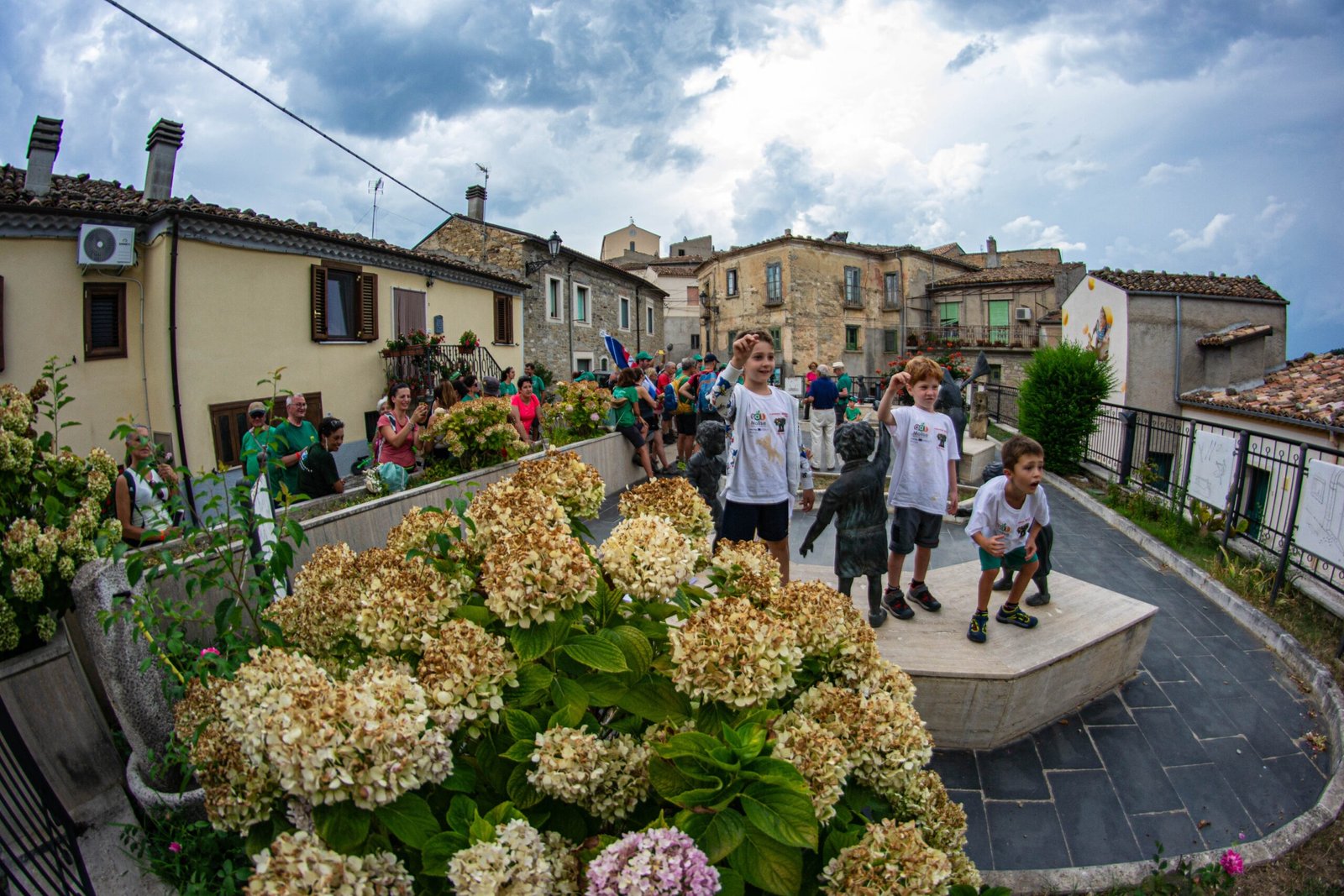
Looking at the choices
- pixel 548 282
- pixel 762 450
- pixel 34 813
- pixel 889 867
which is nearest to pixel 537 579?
pixel 889 867

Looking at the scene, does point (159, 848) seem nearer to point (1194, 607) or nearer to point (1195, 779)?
point (1195, 779)

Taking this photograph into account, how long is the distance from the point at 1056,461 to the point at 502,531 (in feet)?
41.8

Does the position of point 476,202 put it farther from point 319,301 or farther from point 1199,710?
point 1199,710

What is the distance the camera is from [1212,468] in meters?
8.03

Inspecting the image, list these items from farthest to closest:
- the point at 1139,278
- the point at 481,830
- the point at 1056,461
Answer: the point at 1139,278 → the point at 1056,461 → the point at 481,830

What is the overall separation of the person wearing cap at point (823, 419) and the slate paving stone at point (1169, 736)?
6.92 metres

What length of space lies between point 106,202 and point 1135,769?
48.9ft

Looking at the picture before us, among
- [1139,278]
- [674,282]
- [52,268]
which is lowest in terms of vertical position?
[52,268]

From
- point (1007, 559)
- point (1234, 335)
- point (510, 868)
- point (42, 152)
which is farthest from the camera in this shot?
point (1234, 335)

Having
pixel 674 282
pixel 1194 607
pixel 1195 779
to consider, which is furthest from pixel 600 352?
pixel 1195 779

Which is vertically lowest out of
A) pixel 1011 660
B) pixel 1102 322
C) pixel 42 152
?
pixel 1011 660

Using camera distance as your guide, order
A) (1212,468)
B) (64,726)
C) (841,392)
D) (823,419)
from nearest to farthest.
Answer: (64,726), (1212,468), (823,419), (841,392)

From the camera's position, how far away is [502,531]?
1.74 m

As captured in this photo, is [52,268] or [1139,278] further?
[1139,278]
